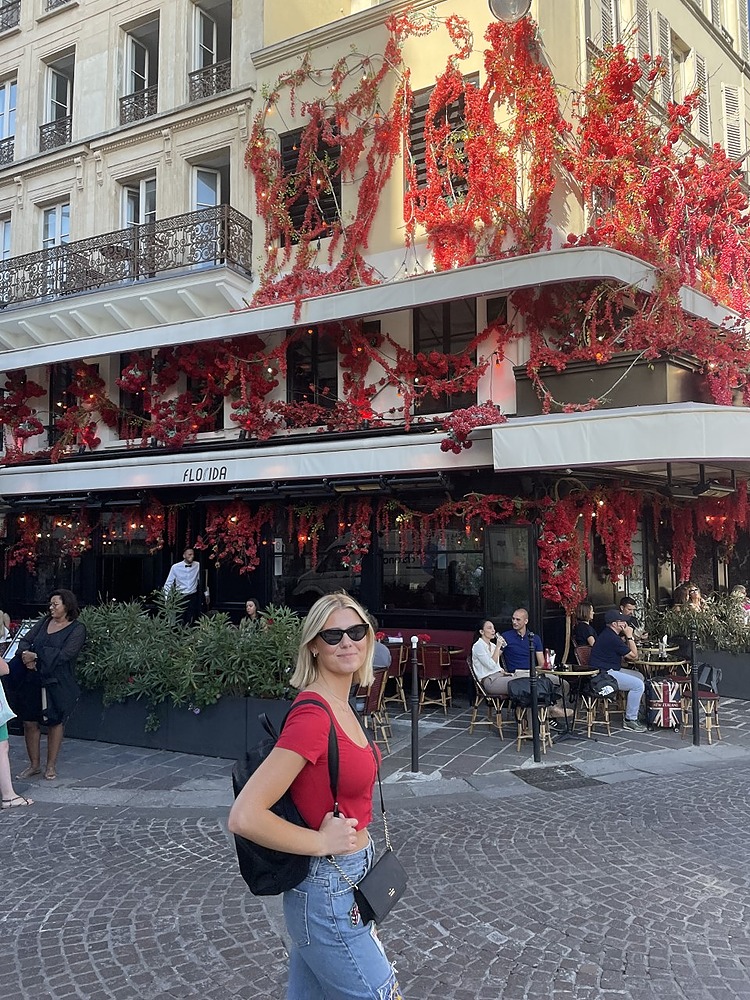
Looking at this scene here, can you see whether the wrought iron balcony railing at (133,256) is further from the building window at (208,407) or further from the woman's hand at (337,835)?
the woman's hand at (337,835)

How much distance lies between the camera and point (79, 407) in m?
15.6

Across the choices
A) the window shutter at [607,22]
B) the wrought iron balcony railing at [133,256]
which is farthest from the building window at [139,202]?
the window shutter at [607,22]

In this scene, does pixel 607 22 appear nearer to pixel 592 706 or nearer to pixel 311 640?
pixel 592 706

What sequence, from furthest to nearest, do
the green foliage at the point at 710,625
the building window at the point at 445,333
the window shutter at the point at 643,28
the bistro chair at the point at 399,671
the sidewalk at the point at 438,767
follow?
1. the window shutter at the point at 643,28
2. the building window at the point at 445,333
3. the green foliage at the point at 710,625
4. the bistro chair at the point at 399,671
5. the sidewalk at the point at 438,767

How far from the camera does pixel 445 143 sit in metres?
11.9

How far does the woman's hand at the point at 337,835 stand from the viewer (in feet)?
7.12

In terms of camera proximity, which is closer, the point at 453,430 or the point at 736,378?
the point at 453,430

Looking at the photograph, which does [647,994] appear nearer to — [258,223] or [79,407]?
[258,223]

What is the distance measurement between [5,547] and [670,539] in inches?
548

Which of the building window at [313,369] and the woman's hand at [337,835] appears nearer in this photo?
the woman's hand at [337,835]

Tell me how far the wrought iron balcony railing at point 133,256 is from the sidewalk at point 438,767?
8.61 metres

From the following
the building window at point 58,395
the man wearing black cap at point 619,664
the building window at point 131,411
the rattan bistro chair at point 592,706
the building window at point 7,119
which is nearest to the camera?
the rattan bistro chair at point 592,706

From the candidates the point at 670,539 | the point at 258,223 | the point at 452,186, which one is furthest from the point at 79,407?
the point at 670,539

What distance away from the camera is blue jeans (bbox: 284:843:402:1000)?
220cm
